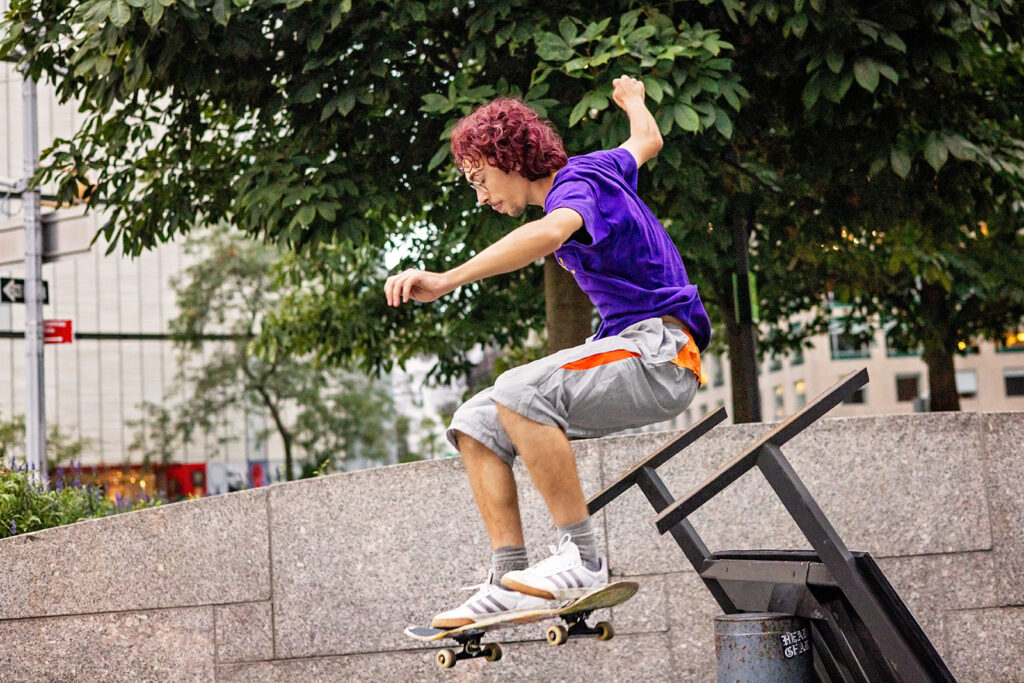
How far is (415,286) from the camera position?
289 cm

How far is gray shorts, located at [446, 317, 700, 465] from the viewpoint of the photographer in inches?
127

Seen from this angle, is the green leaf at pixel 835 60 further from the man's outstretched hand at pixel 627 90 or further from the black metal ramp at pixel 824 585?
the black metal ramp at pixel 824 585

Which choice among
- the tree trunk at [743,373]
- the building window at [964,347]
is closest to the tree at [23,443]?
the tree trunk at [743,373]

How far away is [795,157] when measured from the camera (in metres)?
8.10

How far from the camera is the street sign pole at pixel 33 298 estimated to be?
11.7 meters

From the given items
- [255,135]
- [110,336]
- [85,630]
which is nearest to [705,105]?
[255,135]

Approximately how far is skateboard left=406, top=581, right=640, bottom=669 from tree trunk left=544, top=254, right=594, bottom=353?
4.10 metres

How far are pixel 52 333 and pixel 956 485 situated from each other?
418 inches

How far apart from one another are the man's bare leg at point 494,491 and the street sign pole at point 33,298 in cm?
899

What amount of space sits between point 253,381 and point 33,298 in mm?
16247

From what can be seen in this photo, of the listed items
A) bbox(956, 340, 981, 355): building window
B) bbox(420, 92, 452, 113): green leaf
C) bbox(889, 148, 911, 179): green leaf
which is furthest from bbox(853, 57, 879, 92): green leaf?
bbox(956, 340, 981, 355): building window

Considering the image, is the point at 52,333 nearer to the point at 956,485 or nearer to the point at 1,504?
the point at 1,504

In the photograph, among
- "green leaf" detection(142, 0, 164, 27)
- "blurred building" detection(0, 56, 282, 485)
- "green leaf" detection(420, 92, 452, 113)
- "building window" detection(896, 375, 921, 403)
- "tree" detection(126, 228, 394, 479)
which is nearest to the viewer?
"green leaf" detection(142, 0, 164, 27)

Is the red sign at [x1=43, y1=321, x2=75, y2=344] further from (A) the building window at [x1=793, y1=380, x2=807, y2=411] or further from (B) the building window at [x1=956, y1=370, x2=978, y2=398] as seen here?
(B) the building window at [x1=956, y1=370, x2=978, y2=398]
